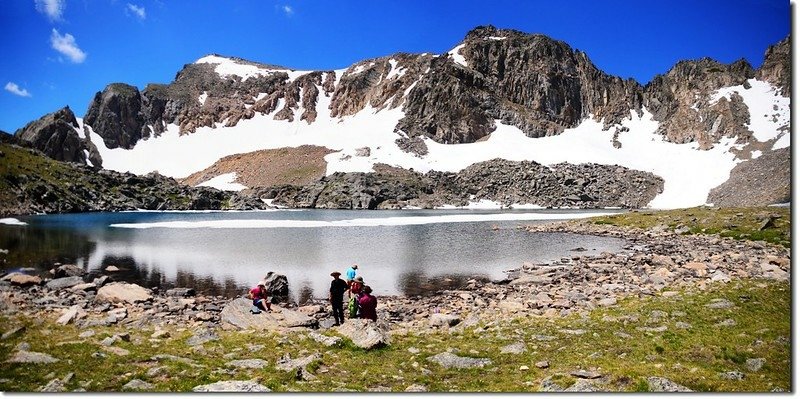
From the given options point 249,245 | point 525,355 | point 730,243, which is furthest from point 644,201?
point 525,355

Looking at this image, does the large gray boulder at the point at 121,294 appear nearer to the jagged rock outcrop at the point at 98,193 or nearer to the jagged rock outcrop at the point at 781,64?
the jagged rock outcrop at the point at 781,64

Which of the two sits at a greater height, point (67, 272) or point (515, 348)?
point (515, 348)

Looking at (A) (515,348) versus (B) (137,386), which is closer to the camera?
(B) (137,386)

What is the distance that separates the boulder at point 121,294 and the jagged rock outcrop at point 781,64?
77.1 ft

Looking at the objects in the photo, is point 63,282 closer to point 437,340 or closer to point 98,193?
point 437,340

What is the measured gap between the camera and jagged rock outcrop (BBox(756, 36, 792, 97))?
25.7ft

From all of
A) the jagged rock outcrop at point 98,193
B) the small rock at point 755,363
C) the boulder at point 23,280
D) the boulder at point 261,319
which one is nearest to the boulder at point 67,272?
the boulder at point 23,280

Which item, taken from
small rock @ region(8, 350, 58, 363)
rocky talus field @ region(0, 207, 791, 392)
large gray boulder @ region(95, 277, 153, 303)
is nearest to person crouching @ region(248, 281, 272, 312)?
rocky talus field @ region(0, 207, 791, 392)

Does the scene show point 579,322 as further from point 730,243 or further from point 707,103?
point 707,103

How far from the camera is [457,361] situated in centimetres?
1092

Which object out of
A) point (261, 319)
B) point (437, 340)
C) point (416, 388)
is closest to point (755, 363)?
point (416, 388)

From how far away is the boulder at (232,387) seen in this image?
7.94 m

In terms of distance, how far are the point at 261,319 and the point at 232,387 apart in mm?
9173

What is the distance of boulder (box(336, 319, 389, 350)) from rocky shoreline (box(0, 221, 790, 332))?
304 centimetres
